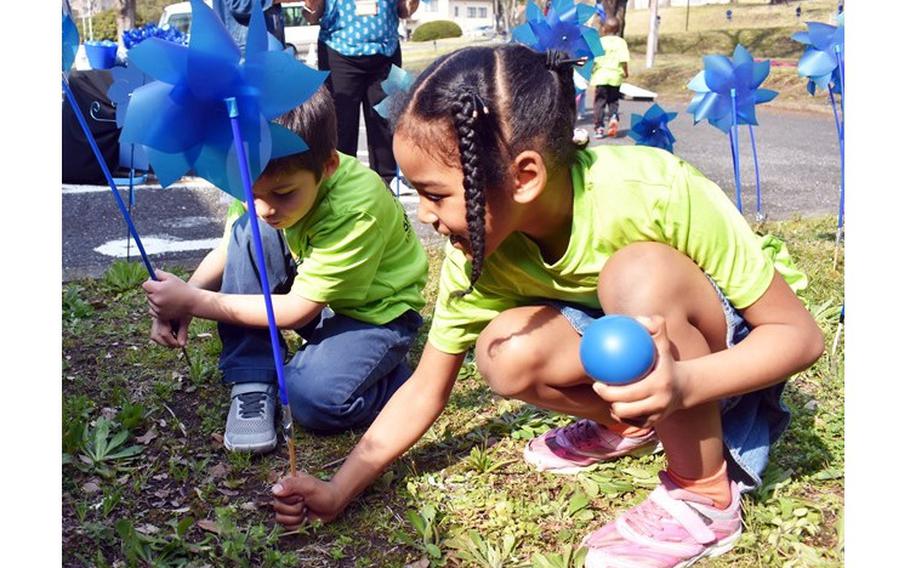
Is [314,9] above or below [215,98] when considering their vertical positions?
above

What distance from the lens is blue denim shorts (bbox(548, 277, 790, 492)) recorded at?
1690 millimetres

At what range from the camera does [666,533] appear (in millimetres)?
1590

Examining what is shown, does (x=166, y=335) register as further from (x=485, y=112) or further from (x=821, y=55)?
(x=821, y=55)

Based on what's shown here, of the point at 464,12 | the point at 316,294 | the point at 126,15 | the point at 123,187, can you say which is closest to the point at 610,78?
the point at 123,187

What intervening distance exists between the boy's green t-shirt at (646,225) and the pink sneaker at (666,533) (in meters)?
0.37

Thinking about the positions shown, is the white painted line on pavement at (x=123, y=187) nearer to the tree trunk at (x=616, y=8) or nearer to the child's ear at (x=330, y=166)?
the child's ear at (x=330, y=166)

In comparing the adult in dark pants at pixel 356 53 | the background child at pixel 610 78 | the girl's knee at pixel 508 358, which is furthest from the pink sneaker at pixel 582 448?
the background child at pixel 610 78

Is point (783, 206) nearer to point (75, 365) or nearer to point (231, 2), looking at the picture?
point (231, 2)

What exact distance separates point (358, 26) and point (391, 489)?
2.97 m

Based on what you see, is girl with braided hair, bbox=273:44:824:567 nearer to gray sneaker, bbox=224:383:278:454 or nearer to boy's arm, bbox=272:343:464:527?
boy's arm, bbox=272:343:464:527

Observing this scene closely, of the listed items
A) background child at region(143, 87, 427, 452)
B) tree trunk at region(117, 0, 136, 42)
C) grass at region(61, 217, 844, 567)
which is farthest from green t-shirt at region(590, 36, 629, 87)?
tree trunk at region(117, 0, 136, 42)

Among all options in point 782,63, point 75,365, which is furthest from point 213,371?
point 782,63

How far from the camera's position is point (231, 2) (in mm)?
4246

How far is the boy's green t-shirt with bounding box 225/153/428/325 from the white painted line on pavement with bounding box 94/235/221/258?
1836 millimetres
